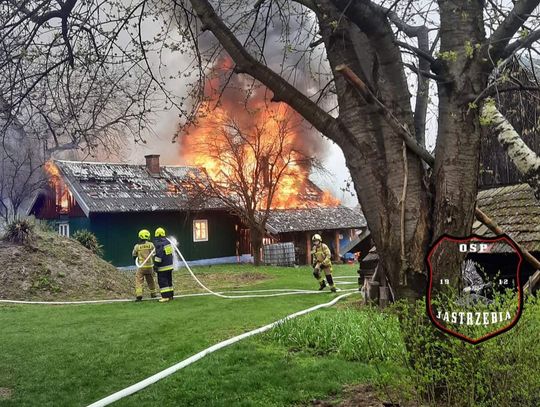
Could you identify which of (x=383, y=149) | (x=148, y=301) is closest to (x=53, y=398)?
(x=383, y=149)

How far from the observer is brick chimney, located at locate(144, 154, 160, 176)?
30.3m

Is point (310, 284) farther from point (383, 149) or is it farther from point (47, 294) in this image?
point (383, 149)

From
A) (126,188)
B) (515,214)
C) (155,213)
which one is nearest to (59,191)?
(126,188)

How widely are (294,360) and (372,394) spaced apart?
1.99 metres

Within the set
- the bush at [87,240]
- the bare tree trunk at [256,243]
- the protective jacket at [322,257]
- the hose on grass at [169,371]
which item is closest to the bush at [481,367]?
the hose on grass at [169,371]

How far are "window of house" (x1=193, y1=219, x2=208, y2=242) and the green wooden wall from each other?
0.19 metres

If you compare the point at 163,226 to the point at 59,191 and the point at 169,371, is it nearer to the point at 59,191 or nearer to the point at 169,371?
the point at 59,191

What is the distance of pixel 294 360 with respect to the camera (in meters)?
6.85

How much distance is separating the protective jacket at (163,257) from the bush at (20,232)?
20.3 feet

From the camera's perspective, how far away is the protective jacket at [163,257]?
44.5 ft

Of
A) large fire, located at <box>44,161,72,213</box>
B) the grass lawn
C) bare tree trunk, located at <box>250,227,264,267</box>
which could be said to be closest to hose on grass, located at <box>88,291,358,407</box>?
the grass lawn

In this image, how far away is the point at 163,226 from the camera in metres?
28.5

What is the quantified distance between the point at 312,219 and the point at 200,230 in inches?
273

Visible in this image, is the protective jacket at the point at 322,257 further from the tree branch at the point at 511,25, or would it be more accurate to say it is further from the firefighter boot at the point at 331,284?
the tree branch at the point at 511,25
